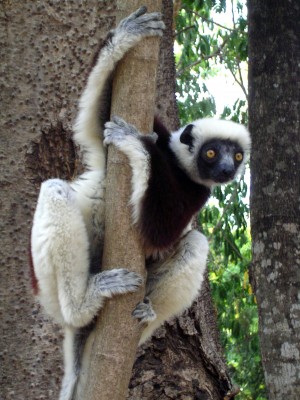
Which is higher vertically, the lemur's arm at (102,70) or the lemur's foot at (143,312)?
the lemur's arm at (102,70)

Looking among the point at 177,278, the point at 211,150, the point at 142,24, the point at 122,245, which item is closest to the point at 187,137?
the point at 211,150

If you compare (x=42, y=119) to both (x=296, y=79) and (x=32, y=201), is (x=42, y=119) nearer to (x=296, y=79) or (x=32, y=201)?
(x=32, y=201)

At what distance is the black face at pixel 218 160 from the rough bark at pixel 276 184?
304 millimetres

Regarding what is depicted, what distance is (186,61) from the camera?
9539 millimetres

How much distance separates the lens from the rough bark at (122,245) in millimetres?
2902

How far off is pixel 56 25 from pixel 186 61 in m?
5.21

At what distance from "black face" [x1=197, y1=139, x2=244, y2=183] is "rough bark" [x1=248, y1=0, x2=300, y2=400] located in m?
0.30

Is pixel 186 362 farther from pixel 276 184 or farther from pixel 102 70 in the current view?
pixel 102 70

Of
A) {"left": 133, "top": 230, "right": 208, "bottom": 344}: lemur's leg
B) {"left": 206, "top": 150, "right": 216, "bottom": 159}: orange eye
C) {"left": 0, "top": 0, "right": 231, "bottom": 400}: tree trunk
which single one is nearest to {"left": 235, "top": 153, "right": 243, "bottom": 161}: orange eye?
{"left": 206, "top": 150, "right": 216, "bottom": 159}: orange eye

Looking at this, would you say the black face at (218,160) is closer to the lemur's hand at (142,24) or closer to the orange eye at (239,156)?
the orange eye at (239,156)

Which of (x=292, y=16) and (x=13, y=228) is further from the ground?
(x=292, y=16)

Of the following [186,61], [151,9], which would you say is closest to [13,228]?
[151,9]

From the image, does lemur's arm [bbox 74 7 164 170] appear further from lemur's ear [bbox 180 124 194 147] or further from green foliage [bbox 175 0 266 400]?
green foliage [bbox 175 0 266 400]

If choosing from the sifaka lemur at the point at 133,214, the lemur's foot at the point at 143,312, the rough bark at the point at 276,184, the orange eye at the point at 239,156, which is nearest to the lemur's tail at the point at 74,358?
the sifaka lemur at the point at 133,214
